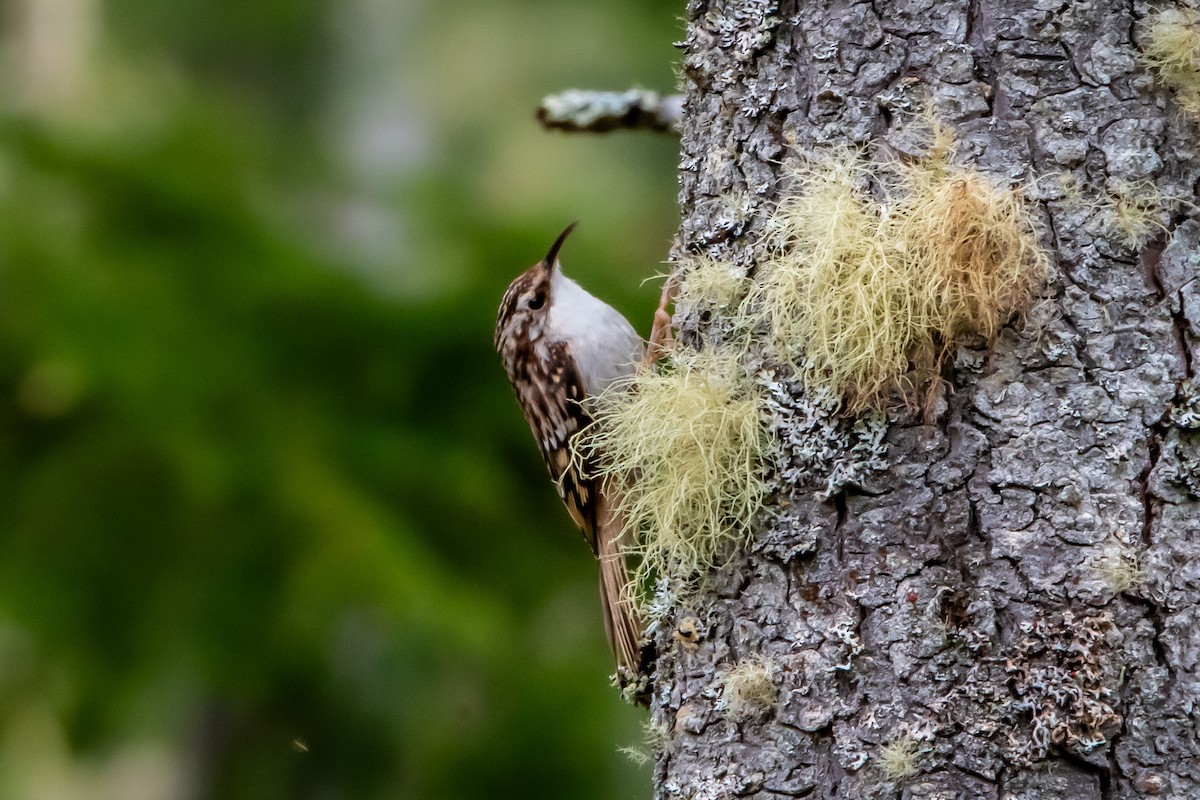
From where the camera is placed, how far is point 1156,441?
5.05 ft

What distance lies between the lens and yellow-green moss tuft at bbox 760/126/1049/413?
62.3 inches

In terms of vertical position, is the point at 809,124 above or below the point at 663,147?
above

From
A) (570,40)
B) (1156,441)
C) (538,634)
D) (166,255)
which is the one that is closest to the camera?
(1156,441)

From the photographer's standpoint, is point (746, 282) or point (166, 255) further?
point (166, 255)

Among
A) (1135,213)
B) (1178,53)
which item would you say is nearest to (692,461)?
(1135,213)

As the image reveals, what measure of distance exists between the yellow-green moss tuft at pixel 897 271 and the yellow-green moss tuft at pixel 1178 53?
26 centimetres

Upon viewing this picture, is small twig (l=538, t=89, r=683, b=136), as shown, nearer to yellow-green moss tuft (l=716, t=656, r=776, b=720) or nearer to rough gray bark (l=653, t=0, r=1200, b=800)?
rough gray bark (l=653, t=0, r=1200, b=800)

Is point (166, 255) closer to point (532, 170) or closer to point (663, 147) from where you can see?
point (532, 170)

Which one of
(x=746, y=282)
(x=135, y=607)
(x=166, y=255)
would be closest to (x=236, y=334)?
(x=166, y=255)

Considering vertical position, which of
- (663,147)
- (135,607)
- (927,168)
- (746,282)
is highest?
(927,168)

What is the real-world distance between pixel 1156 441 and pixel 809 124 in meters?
0.65

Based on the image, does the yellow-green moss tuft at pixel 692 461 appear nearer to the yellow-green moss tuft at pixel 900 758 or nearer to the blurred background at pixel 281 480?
the yellow-green moss tuft at pixel 900 758

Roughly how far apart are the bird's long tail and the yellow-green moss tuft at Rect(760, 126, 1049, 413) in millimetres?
750

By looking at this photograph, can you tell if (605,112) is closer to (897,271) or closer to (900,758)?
(897,271)
